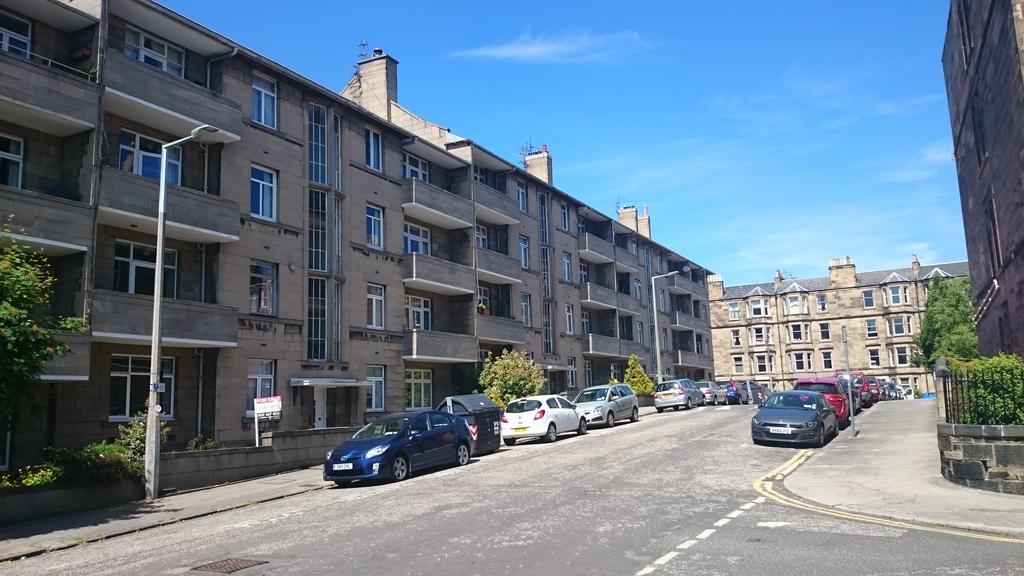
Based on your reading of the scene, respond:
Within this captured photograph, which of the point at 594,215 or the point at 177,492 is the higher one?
the point at 594,215

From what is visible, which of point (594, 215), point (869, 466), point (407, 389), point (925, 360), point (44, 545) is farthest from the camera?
point (925, 360)

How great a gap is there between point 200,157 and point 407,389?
1212cm

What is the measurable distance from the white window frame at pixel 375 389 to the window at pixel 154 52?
38.3 feet

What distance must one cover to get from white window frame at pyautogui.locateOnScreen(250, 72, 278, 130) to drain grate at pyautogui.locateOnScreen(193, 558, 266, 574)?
17.6 m

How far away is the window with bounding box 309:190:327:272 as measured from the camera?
2609 cm

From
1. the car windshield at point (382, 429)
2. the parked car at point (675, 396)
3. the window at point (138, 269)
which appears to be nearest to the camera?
the car windshield at point (382, 429)

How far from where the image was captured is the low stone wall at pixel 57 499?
13938 mm

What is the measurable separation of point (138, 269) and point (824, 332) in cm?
7547

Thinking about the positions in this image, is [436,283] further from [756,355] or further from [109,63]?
[756,355]

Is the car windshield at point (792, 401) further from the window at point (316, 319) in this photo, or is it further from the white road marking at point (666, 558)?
the white road marking at point (666, 558)

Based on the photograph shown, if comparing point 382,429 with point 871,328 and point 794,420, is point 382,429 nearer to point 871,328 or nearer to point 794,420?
point 794,420

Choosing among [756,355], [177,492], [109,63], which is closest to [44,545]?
[177,492]

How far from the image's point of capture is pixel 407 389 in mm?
30641

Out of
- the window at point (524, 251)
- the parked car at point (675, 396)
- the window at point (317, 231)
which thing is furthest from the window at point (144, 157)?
the parked car at point (675, 396)
